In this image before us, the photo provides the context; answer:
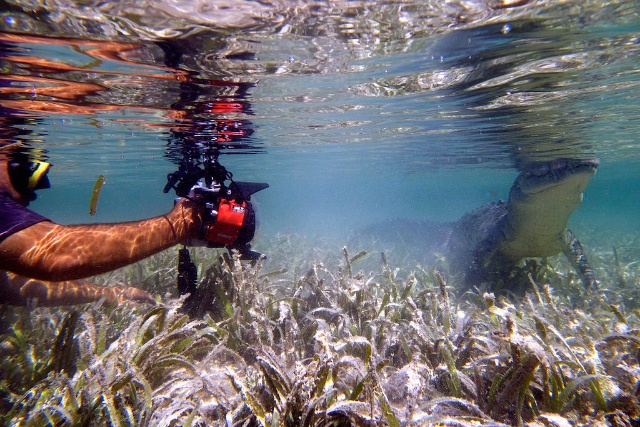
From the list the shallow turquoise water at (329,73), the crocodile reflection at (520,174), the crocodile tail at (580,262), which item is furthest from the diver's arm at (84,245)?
the crocodile tail at (580,262)

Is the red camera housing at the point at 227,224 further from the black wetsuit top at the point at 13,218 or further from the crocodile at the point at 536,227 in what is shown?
the crocodile at the point at 536,227

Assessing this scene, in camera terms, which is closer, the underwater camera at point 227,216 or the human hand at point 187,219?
the human hand at point 187,219

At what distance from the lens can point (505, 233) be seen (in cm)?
803

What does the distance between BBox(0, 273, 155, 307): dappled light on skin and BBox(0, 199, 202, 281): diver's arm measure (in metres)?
2.19

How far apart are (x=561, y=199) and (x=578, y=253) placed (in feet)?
4.98

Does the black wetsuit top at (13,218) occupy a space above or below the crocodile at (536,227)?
above

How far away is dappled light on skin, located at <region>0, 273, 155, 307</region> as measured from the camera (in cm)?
458

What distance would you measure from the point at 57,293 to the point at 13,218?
10.3 ft

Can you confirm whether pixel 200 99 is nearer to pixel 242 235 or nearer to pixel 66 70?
pixel 66 70

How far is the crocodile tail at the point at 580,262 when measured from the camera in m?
7.33

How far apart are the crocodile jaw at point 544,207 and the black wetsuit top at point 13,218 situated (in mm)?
8589

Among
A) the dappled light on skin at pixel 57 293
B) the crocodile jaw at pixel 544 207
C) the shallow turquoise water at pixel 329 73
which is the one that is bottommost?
the dappled light on skin at pixel 57 293

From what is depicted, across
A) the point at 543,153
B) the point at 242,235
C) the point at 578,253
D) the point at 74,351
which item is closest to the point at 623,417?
the point at 242,235

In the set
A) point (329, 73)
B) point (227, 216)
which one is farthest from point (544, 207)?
point (227, 216)
